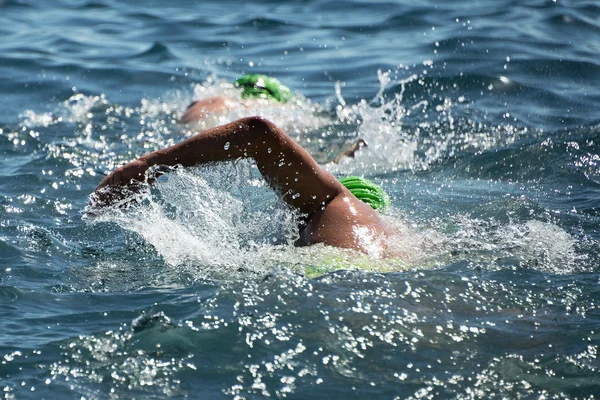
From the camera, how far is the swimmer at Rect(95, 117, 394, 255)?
4457 millimetres

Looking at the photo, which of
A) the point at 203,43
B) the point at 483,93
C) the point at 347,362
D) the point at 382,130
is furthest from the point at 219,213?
the point at 203,43

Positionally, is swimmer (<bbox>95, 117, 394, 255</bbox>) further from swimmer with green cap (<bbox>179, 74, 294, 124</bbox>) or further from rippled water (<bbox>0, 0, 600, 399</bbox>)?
swimmer with green cap (<bbox>179, 74, 294, 124</bbox>)

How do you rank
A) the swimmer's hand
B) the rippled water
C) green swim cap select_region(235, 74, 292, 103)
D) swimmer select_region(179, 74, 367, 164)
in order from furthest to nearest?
green swim cap select_region(235, 74, 292, 103) < swimmer select_region(179, 74, 367, 164) < the swimmer's hand < the rippled water

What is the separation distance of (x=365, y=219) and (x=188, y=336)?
1.36 m

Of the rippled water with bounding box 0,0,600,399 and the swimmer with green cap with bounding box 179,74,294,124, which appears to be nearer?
the rippled water with bounding box 0,0,600,399

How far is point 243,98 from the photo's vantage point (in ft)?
31.0

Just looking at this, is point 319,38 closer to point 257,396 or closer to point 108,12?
point 108,12

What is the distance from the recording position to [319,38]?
1310 cm

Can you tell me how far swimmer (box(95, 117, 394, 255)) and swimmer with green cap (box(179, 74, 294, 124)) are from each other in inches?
179

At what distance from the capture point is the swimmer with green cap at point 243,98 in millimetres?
9219

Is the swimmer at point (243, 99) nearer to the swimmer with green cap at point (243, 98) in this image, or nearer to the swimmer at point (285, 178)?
the swimmer with green cap at point (243, 98)

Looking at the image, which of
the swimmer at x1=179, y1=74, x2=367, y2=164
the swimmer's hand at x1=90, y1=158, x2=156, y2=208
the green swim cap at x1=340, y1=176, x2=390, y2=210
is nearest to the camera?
the swimmer's hand at x1=90, y1=158, x2=156, y2=208

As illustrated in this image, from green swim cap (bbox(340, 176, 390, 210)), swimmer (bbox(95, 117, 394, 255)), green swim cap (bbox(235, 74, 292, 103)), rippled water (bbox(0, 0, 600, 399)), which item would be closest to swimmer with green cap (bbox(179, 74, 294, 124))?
green swim cap (bbox(235, 74, 292, 103))

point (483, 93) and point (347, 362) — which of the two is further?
point (483, 93)
